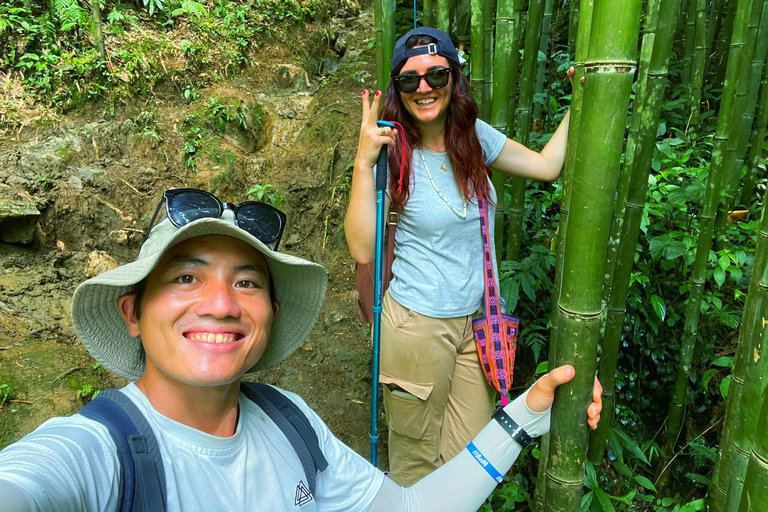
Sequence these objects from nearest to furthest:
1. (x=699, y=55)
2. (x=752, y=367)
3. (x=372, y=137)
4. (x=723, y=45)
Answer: (x=752, y=367), (x=372, y=137), (x=699, y=55), (x=723, y=45)

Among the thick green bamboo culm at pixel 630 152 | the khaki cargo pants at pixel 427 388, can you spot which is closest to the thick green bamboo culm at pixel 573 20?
the thick green bamboo culm at pixel 630 152

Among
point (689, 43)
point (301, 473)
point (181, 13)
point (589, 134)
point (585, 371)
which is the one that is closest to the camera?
point (589, 134)

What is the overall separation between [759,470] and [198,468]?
1.01 meters

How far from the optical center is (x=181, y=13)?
18.2 ft

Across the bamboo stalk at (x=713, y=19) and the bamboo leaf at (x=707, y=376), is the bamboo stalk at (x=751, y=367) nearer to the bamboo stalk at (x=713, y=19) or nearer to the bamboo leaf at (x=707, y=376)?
the bamboo leaf at (x=707, y=376)

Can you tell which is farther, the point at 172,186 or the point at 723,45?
Answer: the point at 723,45

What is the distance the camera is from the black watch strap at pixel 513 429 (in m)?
1.29

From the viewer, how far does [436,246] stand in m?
2.02

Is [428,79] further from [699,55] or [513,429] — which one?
[699,55]

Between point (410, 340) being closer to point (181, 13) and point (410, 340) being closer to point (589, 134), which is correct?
point (589, 134)

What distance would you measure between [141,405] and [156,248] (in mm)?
341

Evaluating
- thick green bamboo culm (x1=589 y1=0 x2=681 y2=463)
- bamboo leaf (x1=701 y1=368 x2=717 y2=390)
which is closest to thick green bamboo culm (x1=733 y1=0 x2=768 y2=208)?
thick green bamboo culm (x1=589 y1=0 x2=681 y2=463)

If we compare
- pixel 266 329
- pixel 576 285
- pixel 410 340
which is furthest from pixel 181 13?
pixel 576 285

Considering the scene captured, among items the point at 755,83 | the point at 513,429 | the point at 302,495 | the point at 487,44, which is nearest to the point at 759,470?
the point at 513,429
